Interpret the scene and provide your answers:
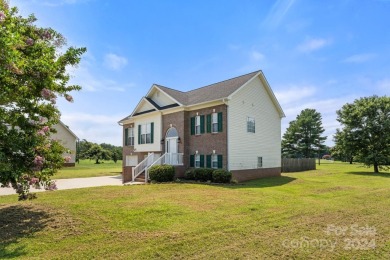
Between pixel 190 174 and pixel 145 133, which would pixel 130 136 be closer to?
pixel 145 133

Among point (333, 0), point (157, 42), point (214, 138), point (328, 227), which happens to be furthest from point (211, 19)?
point (328, 227)

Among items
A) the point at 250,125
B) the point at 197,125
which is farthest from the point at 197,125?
the point at 250,125

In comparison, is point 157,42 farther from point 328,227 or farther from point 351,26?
point 328,227

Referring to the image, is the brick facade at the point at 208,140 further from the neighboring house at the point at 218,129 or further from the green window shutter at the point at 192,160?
the green window shutter at the point at 192,160

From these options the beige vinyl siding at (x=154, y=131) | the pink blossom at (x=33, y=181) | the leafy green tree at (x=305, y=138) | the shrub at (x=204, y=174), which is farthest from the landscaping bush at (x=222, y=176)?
the leafy green tree at (x=305, y=138)

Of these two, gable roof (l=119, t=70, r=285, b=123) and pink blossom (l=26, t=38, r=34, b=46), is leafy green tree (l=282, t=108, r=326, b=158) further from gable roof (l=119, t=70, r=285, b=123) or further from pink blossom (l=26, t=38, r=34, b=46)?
pink blossom (l=26, t=38, r=34, b=46)

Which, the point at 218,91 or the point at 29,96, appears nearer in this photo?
the point at 29,96

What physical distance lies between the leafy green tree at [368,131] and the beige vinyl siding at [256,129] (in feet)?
39.8

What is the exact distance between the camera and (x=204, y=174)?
58.3 feet

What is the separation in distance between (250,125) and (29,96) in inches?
633

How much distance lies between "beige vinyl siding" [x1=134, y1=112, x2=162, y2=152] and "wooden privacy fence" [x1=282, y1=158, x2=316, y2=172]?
15.3m

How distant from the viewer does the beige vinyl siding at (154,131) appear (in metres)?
23.1

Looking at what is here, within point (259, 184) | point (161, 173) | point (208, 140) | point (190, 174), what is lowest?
point (259, 184)

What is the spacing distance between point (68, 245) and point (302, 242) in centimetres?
524
